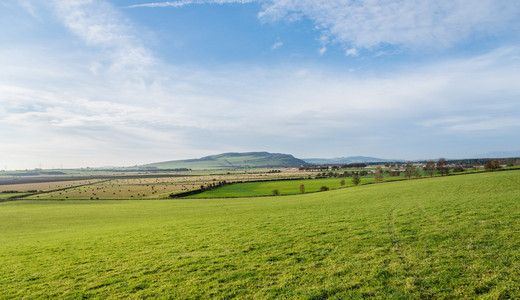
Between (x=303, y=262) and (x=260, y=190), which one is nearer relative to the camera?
(x=303, y=262)

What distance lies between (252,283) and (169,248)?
9430 mm

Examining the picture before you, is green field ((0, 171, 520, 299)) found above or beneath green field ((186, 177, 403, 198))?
above

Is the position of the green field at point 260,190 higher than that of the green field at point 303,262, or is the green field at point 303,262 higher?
the green field at point 303,262

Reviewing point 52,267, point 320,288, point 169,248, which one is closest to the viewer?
point 320,288

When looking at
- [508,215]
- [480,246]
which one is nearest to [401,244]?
[480,246]

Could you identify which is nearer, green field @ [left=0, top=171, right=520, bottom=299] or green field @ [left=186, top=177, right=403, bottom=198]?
green field @ [left=0, top=171, right=520, bottom=299]

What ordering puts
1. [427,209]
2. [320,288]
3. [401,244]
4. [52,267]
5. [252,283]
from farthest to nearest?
[427,209]
[52,267]
[401,244]
[252,283]
[320,288]

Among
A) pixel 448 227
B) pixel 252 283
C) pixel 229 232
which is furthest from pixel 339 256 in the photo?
pixel 229 232

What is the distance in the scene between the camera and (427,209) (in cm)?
2405

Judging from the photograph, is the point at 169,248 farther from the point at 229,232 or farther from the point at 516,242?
the point at 516,242

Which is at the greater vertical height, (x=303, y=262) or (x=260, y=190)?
(x=303, y=262)

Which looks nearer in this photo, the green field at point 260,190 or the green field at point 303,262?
the green field at point 303,262

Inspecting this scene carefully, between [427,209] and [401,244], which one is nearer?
[401,244]

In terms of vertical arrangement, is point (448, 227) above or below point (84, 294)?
above
